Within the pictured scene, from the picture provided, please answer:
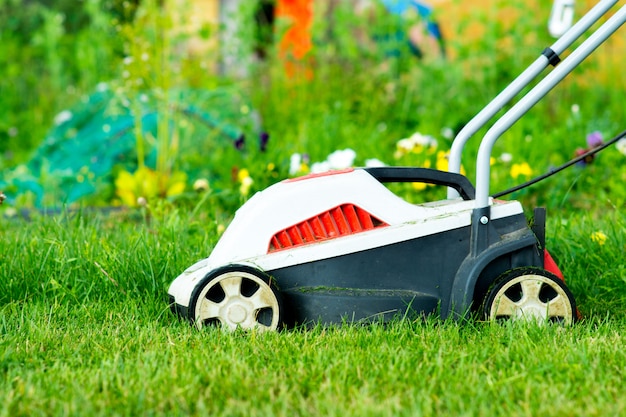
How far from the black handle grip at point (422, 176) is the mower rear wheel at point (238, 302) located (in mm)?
472

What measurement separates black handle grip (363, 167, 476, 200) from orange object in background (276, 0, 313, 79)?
13.1ft

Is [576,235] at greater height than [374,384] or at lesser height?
greater

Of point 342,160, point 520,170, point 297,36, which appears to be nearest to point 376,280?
point 342,160

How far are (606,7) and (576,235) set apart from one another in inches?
35.1

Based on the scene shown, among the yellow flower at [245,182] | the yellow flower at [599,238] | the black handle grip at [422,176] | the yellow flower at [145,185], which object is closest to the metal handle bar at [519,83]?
the black handle grip at [422,176]

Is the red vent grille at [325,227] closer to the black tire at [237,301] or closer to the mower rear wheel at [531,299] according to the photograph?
the black tire at [237,301]

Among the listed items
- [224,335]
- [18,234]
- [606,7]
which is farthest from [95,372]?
[606,7]

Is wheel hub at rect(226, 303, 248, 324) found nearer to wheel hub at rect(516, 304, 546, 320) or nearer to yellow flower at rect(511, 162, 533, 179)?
wheel hub at rect(516, 304, 546, 320)

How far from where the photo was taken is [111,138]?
5.02m

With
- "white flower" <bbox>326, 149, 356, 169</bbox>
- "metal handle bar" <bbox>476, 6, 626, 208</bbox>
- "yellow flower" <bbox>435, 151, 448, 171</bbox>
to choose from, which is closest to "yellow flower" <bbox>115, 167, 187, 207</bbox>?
"white flower" <bbox>326, 149, 356, 169</bbox>

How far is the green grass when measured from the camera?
6.10 ft

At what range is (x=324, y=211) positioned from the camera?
2492 millimetres

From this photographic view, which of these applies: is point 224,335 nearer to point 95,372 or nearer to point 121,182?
point 95,372

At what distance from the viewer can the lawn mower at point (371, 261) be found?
2441mm
